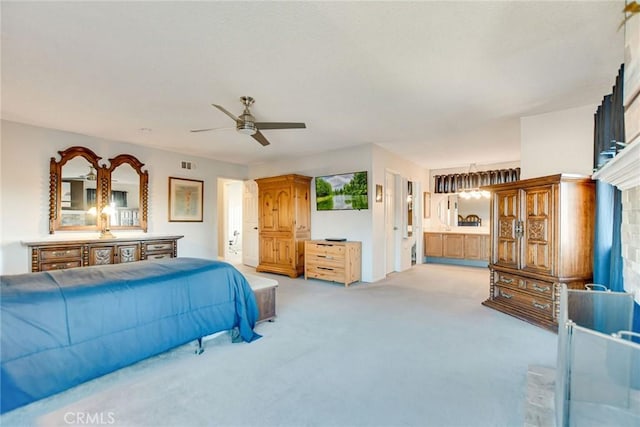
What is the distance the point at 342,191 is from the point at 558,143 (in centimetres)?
328

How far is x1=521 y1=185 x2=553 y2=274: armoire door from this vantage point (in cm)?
322

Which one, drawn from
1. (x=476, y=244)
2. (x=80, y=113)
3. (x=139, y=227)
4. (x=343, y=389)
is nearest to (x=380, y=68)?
(x=343, y=389)

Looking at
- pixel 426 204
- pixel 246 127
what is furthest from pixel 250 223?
pixel 426 204

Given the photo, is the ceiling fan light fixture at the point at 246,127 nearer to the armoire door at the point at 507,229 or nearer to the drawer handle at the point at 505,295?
the armoire door at the point at 507,229

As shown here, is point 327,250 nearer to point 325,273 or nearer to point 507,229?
point 325,273

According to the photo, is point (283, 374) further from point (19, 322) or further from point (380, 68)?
point (380, 68)

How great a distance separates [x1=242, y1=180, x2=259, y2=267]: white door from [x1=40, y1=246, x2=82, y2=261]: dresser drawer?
3378 millimetres

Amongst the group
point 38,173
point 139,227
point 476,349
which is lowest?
point 476,349

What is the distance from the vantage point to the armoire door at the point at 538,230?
3.22 m

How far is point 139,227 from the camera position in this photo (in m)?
5.23

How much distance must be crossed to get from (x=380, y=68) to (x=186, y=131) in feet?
10.6

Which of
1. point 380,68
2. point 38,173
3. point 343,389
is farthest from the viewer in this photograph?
point 38,173

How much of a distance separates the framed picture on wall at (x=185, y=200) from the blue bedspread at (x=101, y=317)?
3338 mm

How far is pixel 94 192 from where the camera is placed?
4.78 m
